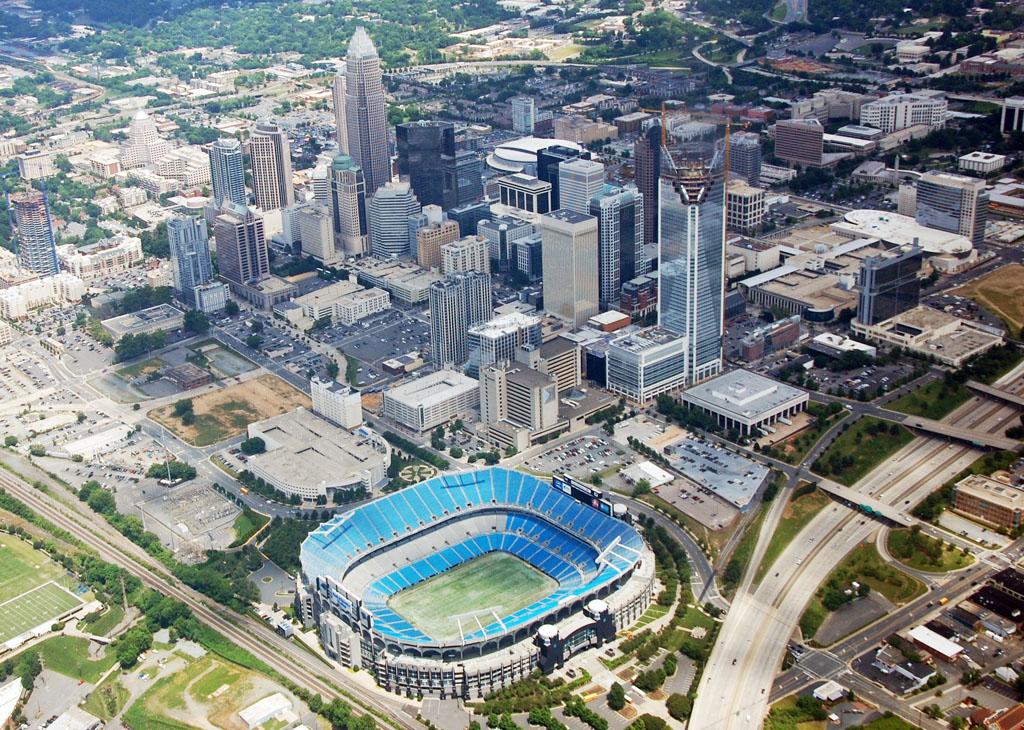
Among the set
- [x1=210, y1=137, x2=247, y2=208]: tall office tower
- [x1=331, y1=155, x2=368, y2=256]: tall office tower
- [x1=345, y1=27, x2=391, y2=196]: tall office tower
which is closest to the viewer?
[x1=331, y1=155, x2=368, y2=256]: tall office tower

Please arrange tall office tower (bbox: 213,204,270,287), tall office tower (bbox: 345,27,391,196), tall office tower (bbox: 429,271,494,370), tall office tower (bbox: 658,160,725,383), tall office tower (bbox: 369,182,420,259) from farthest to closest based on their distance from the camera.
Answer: tall office tower (bbox: 345,27,391,196)
tall office tower (bbox: 369,182,420,259)
tall office tower (bbox: 213,204,270,287)
tall office tower (bbox: 429,271,494,370)
tall office tower (bbox: 658,160,725,383)

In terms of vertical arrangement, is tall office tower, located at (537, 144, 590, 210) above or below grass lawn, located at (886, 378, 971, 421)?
above

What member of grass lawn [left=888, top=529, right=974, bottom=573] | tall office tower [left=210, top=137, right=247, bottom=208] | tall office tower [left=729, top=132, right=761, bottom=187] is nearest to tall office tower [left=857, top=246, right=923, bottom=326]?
tall office tower [left=729, top=132, right=761, bottom=187]

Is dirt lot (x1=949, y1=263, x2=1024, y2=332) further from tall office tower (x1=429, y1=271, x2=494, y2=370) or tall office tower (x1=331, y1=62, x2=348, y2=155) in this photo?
tall office tower (x1=331, y1=62, x2=348, y2=155)

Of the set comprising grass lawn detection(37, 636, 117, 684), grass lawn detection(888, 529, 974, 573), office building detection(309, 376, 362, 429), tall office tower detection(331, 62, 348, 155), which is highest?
tall office tower detection(331, 62, 348, 155)

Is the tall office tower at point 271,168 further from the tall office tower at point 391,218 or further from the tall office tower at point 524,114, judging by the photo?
the tall office tower at point 524,114

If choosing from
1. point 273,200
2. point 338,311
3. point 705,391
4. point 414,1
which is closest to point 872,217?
point 705,391

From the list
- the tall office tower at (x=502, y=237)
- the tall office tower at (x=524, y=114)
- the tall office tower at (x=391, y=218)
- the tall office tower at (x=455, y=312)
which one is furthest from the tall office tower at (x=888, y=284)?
the tall office tower at (x=524, y=114)

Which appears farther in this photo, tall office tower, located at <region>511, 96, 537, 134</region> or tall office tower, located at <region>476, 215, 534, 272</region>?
tall office tower, located at <region>511, 96, 537, 134</region>
